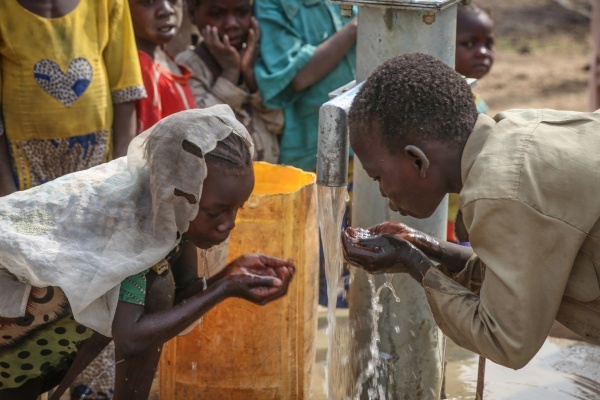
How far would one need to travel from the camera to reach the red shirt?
3.88m

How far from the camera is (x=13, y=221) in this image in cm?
265

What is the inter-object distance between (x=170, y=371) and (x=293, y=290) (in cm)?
48

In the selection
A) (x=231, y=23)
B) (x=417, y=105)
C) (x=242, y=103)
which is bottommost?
(x=242, y=103)

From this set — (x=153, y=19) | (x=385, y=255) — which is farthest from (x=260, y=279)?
(x=153, y=19)

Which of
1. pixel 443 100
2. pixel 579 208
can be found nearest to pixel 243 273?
pixel 443 100

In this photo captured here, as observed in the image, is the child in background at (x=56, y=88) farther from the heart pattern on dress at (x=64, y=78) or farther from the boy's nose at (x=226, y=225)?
the boy's nose at (x=226, y=225)

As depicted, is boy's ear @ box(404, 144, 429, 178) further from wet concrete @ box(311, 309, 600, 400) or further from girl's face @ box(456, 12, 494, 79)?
girl's face @ box(456, 12, 494, 79)

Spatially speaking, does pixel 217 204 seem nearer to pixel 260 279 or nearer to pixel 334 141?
pixel 260 279

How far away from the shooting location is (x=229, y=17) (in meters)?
4.29

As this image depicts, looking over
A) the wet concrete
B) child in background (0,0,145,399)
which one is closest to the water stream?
the wet concrete

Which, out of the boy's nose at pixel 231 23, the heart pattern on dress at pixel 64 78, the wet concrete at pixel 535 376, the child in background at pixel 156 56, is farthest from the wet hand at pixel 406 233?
the boy's nose at pixel 231 23

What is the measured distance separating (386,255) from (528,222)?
0.48 m

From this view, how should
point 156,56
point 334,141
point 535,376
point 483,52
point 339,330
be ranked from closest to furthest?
point 334,141
point 339,330
point 535,376
point 156,56
point 483,52

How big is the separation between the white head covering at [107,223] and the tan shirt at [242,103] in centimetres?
150
